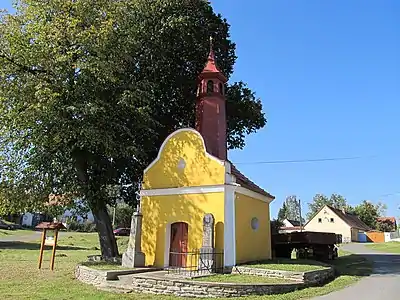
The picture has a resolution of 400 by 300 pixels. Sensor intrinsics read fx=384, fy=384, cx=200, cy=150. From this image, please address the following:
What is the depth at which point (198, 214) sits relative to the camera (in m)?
17.3

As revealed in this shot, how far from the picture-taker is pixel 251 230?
60.8 feet

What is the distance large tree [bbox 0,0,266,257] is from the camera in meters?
18.0

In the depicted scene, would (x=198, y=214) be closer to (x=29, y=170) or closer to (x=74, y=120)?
(x=74, y=120)

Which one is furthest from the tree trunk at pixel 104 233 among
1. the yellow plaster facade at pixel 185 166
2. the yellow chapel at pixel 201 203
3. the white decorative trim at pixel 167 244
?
the white decorative trim at pixel 167 244

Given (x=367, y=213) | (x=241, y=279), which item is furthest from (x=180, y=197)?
(x=367, y=213)

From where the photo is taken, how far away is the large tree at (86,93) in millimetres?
17953

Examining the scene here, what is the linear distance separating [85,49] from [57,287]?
36.5ft

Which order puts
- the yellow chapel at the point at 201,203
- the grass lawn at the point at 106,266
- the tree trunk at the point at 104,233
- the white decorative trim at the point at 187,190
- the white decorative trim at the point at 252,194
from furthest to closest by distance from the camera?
the tree trunk at the point at 104,233 → the white decorative trim at the point at 252,194 → the white decorative trim at the point at 187,190 → the yellow chapel at the point at 201,203 → the grass lawn at the point at 106,266

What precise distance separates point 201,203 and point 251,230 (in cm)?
305

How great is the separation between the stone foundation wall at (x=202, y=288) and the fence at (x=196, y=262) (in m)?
2.21

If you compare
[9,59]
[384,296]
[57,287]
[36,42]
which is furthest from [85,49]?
[384,296]

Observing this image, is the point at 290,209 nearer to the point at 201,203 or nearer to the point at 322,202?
the point at 322,202

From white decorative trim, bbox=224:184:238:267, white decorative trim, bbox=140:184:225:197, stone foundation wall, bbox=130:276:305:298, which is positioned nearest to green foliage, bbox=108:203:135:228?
white decorative trim, bbox=140:184:225:197

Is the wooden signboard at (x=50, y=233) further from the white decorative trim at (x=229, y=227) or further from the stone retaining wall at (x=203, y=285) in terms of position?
the white decorative trim at (x=229, y=227)
